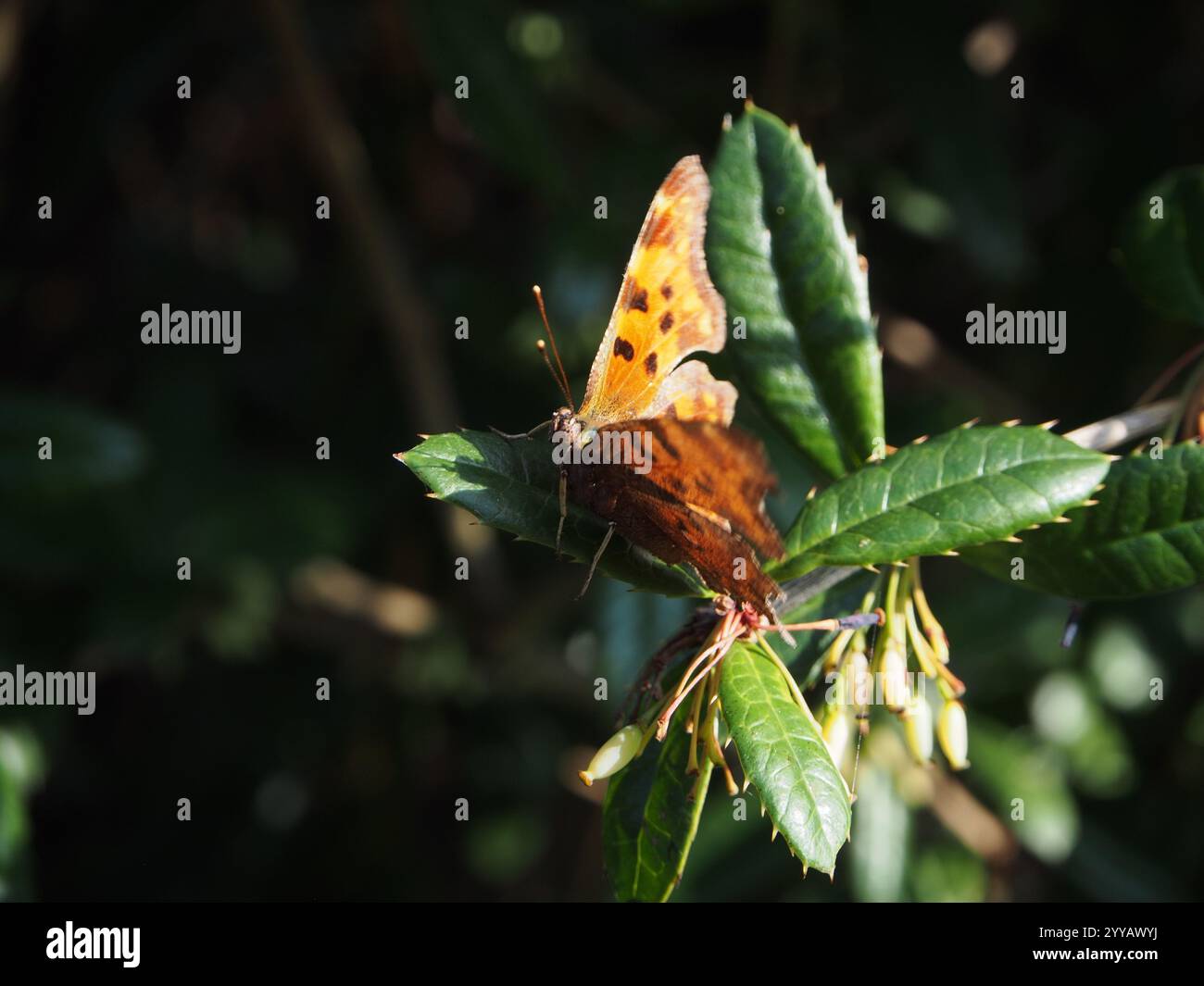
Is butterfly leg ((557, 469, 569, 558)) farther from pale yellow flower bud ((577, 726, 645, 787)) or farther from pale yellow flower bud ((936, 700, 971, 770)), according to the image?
pale yellow flower bud ((936, 700, 971, 770))

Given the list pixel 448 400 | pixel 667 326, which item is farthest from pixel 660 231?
pixel 448 400

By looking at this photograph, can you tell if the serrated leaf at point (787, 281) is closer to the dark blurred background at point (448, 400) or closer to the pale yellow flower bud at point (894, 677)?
the pale yellow flower bud at point (894, 677)

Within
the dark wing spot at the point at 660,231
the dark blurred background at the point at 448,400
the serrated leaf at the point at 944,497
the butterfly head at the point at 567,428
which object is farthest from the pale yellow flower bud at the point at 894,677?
the dark blurred background at the point at 448,400

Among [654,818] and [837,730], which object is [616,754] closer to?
[654,818]

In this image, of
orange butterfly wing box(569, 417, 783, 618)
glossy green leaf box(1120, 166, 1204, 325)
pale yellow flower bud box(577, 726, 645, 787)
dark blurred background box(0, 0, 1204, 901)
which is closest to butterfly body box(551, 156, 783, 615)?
orange butterfly wing box(569, 417, 783, 618)

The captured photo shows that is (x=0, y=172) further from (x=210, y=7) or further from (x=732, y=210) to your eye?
(x=732, y=210)

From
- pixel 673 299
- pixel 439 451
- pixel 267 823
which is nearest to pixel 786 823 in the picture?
pixel 439 451
